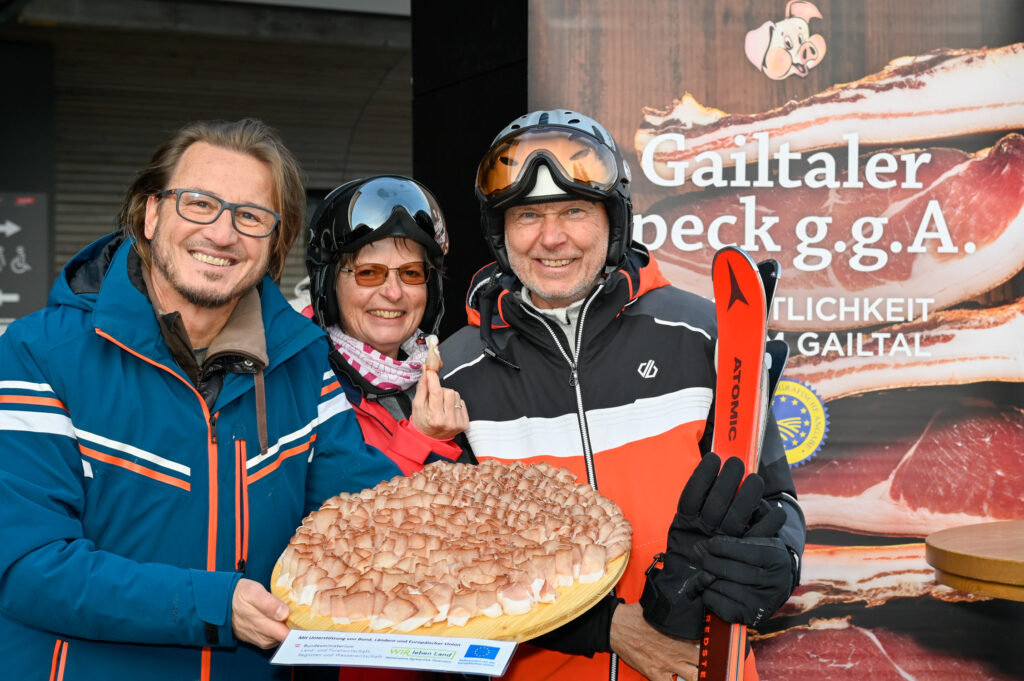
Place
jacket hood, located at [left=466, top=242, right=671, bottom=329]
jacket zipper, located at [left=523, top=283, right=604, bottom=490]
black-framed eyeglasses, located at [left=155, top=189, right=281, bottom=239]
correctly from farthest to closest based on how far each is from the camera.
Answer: jacket hood, located at [left=466, top=242, right=671, bottom=329], jacket zipper, located at [left=523, top=283, right=604, bottom=490], black-framed eyeglasses, located at [left=155, top=189, right=281, bottom=239]

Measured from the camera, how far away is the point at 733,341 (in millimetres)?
1729

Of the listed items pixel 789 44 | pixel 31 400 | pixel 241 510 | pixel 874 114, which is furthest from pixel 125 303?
pixel 874 114

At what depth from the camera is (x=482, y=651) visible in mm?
1364

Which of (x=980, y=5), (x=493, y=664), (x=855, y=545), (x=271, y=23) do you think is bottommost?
(x=855, y=545)

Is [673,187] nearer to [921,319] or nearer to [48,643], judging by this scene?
[921,319]

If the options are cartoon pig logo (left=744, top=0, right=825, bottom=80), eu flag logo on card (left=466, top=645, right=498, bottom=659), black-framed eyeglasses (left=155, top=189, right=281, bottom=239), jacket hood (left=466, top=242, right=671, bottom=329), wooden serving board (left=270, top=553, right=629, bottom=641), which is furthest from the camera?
cartoon pig logo (left=744, top=0, right=825, bottom=80)

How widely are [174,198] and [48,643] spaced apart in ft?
2.97

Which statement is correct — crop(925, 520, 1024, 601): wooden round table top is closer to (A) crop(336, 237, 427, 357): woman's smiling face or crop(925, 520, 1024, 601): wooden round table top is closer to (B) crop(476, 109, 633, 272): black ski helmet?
(B) crop(476, 109, 633, 272): black ski helmet

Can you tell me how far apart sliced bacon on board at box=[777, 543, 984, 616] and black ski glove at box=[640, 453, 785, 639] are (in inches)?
84.6

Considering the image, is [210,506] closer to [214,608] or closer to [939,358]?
[214,608]

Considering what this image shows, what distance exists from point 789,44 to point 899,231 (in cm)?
86

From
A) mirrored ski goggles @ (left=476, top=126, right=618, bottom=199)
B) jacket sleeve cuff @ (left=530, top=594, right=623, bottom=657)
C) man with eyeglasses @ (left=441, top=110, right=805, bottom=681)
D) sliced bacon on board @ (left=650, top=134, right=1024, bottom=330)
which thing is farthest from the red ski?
sliced bacon on board @ (left=650, top=134, right=1024, bottom=330)

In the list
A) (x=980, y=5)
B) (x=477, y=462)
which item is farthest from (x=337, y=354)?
(x=980, y=5)

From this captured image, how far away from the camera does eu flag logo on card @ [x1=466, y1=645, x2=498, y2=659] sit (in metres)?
1.34
